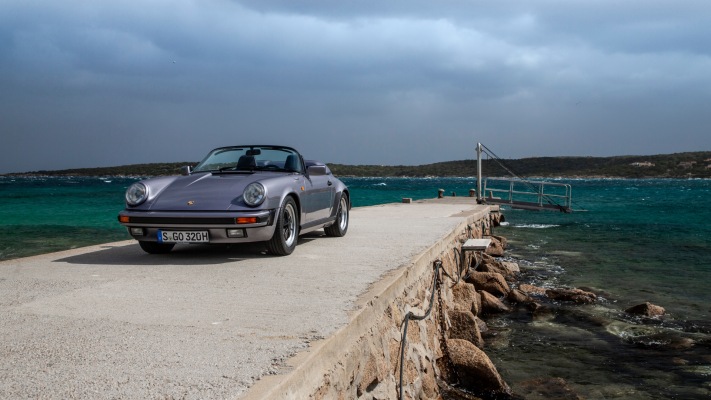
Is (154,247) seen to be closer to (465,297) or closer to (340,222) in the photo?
(340,222)

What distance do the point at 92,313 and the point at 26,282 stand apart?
178 centimetres

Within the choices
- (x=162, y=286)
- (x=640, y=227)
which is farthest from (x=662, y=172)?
(x=162, y=286)

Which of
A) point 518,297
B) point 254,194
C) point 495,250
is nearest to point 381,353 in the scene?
point 254,194

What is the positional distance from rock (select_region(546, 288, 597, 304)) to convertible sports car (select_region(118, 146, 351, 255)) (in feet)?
16.4

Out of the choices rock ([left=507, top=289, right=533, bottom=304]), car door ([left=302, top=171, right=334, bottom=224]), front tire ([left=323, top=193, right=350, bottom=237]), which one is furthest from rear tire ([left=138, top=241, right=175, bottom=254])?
rock ([left=507, top=289, right=533, bottom=304])

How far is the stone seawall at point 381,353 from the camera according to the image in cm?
350

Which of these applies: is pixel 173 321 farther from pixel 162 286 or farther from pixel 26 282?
pixel 26 282

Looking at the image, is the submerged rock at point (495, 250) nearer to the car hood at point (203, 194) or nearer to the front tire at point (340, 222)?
the front tire at point (340, 222)

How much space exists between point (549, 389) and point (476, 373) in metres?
0.82

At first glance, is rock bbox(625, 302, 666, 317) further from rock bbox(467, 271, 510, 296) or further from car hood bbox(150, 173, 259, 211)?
car hood bbox(150, 173, 259, 211)

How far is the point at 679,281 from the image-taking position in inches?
535

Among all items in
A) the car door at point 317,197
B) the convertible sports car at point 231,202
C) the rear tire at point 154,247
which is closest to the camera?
the convertible sports car at point 231,202

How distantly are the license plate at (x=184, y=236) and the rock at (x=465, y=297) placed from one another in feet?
12.5

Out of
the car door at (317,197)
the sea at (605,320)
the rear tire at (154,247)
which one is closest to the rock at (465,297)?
the sea at (605,320)
